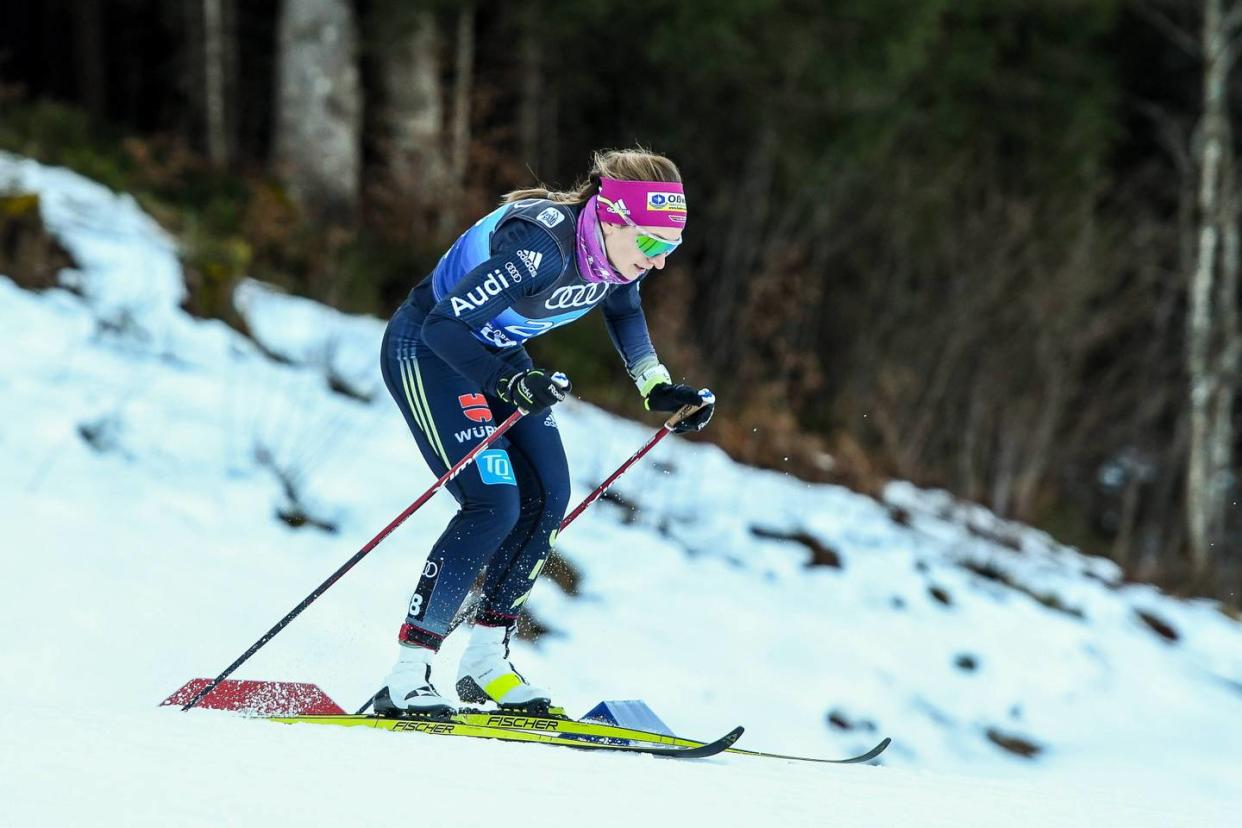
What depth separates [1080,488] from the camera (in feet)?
60.1

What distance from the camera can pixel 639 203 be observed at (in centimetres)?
399

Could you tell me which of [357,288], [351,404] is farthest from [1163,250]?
[351,404]

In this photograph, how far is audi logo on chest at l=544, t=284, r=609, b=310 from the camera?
4.11 meters

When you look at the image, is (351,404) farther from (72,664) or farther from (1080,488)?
(1080,488)

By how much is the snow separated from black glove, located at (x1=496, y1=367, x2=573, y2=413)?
37.2 inches

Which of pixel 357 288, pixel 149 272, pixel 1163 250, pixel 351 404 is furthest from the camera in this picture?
pixel 1163 250

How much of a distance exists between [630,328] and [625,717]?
4.31ft

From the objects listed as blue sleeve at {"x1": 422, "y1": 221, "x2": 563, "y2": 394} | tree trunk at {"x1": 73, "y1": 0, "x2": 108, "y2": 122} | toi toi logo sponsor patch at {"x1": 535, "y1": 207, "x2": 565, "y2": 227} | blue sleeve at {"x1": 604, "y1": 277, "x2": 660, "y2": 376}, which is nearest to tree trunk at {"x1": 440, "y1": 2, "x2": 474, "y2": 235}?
tree trunk at {"x1": 73, "y1": 0, "x2": 108, "y2": 122}

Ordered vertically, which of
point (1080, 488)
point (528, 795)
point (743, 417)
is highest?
point (528, 795)

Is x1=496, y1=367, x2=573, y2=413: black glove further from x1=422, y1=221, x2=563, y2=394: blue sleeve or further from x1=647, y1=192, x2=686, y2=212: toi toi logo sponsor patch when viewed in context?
x1=647, y1=192, x2=686, y2=212: toi toi logo sponsor patch

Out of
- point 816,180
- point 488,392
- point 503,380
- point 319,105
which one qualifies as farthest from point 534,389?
point 816,180

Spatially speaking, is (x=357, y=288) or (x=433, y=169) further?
(x=433, y=169)

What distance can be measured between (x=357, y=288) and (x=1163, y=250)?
10434mm

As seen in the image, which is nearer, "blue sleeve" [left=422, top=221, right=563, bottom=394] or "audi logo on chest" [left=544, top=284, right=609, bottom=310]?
"blue sleeve" [left=422, top=221, right=563, bottom=394]
